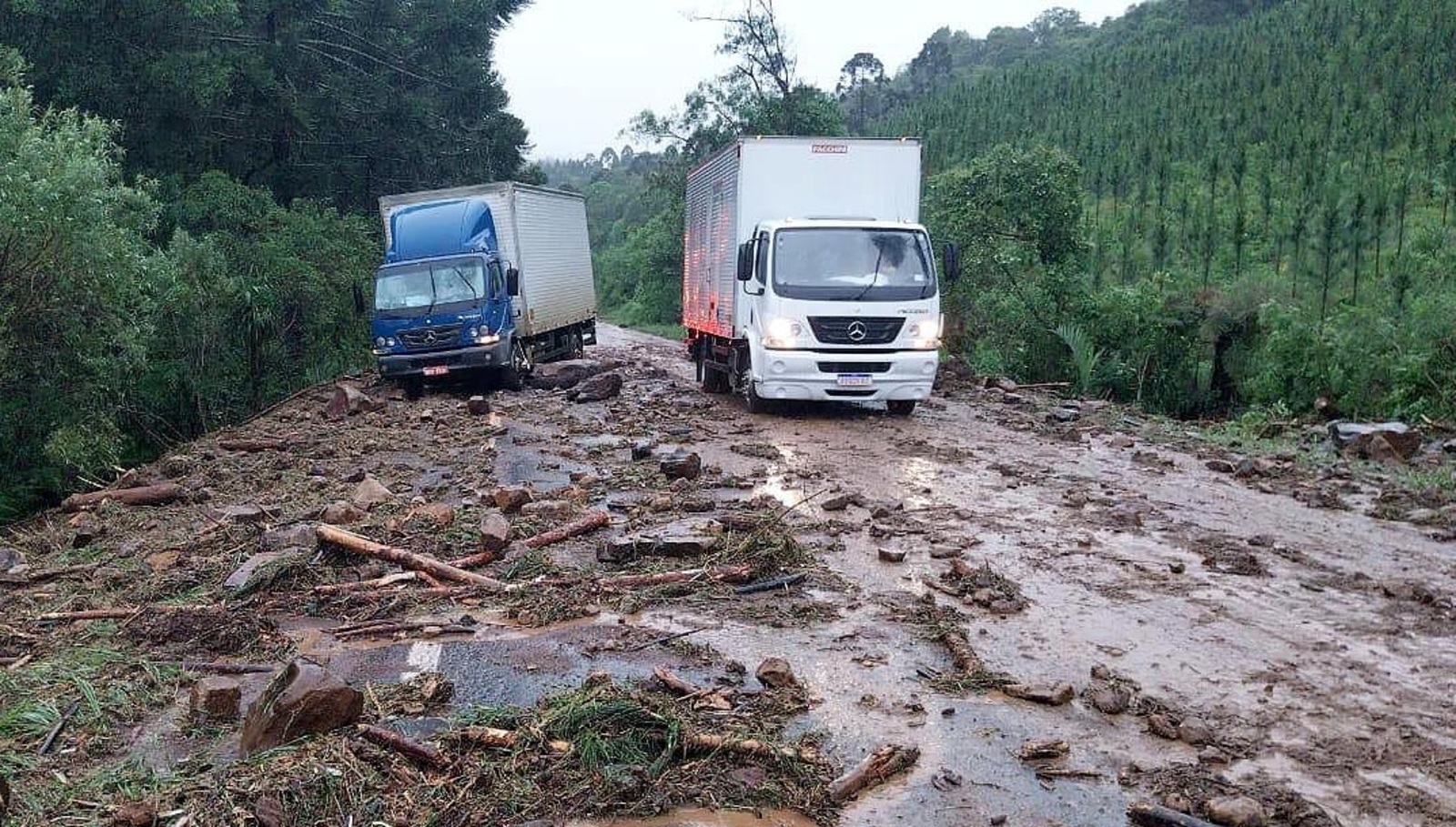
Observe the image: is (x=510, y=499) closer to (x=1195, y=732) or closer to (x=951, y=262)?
(x=1195, y=732)

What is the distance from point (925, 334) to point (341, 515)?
7554 mm

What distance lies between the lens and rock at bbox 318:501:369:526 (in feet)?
25.7

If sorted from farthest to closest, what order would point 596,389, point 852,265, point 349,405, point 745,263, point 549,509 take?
point 596,389
point 349,405
point 745,263
point 852,265
point 549,509

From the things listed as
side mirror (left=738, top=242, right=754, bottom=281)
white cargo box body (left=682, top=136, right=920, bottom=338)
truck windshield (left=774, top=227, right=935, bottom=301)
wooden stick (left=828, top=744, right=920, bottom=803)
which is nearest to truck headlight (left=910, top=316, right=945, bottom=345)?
truck windshield (left=774, top=227, right=935, bottom=301)

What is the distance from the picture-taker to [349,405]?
51.4ft

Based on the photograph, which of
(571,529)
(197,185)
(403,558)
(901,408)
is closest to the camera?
(403,558)

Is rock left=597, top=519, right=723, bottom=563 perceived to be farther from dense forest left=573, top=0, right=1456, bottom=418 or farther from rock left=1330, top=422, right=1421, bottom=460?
dense forest left=573, top=0, right=1456, bottom=418

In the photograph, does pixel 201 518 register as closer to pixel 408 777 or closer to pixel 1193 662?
pixel 408 777

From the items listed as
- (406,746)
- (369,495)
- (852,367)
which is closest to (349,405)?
(369,495)

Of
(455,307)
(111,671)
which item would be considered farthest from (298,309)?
(111,671)

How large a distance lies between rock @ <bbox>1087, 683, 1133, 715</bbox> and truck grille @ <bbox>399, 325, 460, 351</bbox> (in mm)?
13746

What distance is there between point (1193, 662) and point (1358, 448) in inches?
319

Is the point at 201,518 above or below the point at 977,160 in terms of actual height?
below

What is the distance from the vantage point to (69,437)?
12.4m
